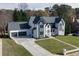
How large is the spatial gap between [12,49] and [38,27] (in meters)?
0.41

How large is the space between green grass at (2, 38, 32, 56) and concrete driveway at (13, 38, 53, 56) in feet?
0.17

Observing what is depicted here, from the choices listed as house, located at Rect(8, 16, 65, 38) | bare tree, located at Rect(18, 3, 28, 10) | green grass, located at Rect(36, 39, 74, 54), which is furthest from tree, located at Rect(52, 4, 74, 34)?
bare tree, located at Rect(18, 3, 28, 10)

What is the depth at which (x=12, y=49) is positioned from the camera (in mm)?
10328

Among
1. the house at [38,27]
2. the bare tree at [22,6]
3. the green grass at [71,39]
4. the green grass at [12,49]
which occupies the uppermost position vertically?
the bare tree at [22,6]

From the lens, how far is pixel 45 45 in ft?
34.0

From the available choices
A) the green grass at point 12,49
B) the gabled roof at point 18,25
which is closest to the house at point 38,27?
the gabled roof at point 18,25

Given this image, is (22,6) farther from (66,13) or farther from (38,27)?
(66,13)

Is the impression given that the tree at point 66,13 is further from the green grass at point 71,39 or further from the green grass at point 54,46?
the green grass at point 54,46

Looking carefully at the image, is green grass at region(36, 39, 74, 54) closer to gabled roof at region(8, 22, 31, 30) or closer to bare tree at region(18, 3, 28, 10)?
gabled roof at region(8, 22, 31, 30)

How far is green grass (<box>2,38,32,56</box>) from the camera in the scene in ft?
33.8

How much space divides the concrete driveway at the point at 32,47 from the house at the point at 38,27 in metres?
0.06

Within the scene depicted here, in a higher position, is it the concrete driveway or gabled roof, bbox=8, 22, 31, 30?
gabled roof, bbox=8, 22, 31, 30

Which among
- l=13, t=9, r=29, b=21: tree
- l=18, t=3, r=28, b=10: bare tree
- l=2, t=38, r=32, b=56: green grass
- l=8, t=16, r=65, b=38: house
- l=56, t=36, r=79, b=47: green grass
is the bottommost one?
l=2, t=38, r=32, b=56: green grass

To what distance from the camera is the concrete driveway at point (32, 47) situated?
10328 millimetres
